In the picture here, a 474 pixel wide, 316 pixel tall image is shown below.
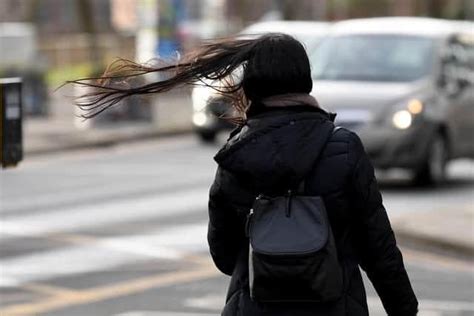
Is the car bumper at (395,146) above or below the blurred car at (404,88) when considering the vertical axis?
below

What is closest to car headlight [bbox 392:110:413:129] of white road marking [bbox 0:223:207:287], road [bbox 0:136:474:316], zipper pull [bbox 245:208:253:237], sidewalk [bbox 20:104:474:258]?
road [bbox 0:136:474:316]

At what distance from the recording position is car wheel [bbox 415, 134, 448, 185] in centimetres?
1580

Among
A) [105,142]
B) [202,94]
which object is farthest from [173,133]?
[202,94]

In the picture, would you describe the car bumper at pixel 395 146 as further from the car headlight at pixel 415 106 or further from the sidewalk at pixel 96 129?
the sidewalk at pixel 96 129

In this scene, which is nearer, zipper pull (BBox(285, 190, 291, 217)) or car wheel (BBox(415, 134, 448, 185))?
zipper pull (BBox(285, 190, 291, 217))

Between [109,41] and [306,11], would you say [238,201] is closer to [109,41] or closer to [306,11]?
[109,41]

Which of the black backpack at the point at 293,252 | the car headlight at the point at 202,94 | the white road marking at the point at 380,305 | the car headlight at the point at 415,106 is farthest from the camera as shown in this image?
the car headlight at the point at 415,106

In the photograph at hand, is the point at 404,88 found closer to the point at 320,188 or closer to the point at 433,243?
the point at 433,243

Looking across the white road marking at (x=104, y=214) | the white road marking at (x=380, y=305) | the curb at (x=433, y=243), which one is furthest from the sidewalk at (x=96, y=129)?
the white road marking at (x=380, y=305)

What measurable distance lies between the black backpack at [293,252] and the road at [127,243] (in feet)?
15.3

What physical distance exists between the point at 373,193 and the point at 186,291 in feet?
18.1

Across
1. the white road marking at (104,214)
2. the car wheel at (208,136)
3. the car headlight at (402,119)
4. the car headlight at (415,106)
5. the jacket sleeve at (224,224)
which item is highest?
the jacket sleeve at (224,224)

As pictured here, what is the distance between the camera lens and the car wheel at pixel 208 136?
22569 millimetres

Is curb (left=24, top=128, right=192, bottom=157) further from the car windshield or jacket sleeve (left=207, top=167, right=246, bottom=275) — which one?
jacket sleeve (left=207, top=167, right=246, bottom=275)
